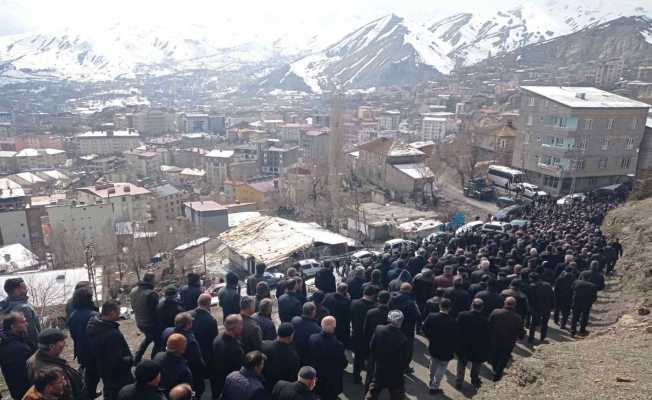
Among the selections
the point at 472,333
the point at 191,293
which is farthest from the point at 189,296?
the point at 472,333

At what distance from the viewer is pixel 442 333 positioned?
535cm

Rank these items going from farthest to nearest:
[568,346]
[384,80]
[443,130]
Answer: [384,80]
[443,130]
[568,346]

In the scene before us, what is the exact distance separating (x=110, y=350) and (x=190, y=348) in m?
0.72

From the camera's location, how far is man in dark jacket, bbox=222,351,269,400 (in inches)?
144

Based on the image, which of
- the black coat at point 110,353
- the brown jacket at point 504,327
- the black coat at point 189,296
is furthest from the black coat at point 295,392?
the brown jacket at point 504,327

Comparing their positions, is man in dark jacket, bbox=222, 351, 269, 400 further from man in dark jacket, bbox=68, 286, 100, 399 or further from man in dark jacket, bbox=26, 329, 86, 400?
man in dark jacket, bbox=68, 286, 100, 399

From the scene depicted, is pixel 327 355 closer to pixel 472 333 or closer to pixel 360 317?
pixel 360 317

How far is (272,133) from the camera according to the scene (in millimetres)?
79312

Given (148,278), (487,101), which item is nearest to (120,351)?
(148,278)

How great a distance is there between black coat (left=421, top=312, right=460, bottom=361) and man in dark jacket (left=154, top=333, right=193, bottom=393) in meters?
2.84

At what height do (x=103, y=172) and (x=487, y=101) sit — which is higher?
(x=487, y=101)

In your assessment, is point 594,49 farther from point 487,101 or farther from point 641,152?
point 641,152

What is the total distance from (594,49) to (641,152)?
108 meters

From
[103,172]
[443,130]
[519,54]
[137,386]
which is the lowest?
[103,172]
